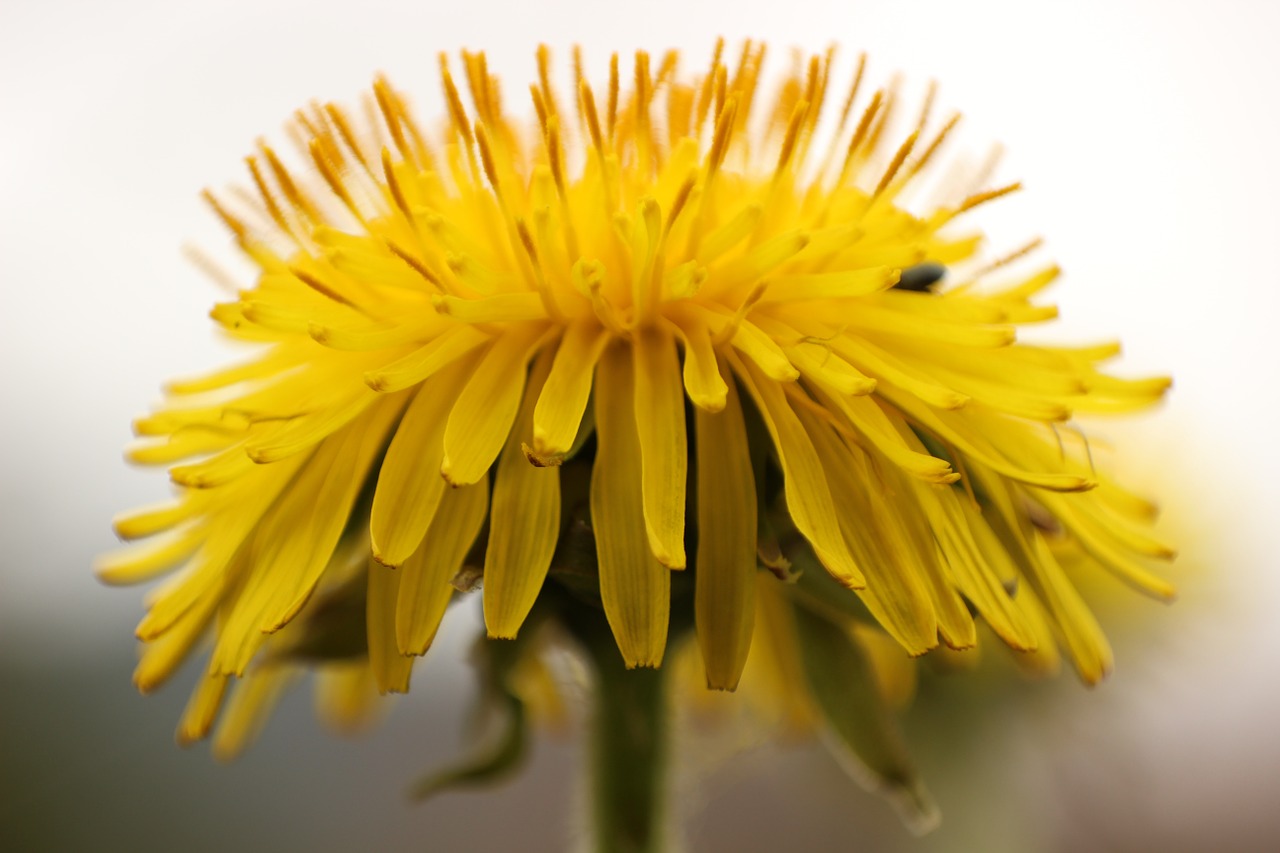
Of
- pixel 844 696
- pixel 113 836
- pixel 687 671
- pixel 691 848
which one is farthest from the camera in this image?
pixel 113 836

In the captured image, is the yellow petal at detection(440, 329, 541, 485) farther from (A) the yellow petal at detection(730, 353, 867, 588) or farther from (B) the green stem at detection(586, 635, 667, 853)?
(B) the green stem at detection(586, 635, 667, 853)

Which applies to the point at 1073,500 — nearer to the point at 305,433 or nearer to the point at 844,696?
the point at 844,696

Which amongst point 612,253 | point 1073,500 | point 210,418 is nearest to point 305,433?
point 210,418

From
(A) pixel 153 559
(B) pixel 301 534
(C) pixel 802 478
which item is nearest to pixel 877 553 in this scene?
(C) pixel 802 478

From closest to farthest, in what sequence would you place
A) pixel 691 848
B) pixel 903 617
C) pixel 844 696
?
pixel 903 617 < pixel 844 696 < pixel 691 848

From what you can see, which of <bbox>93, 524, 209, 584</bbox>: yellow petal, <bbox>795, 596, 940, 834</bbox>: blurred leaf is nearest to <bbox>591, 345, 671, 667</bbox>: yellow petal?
<bbox>795, 596, 940, 834</bbox>: blurred leaf

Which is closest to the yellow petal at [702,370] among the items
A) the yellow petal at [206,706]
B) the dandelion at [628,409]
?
the dandelion at [628,409]
